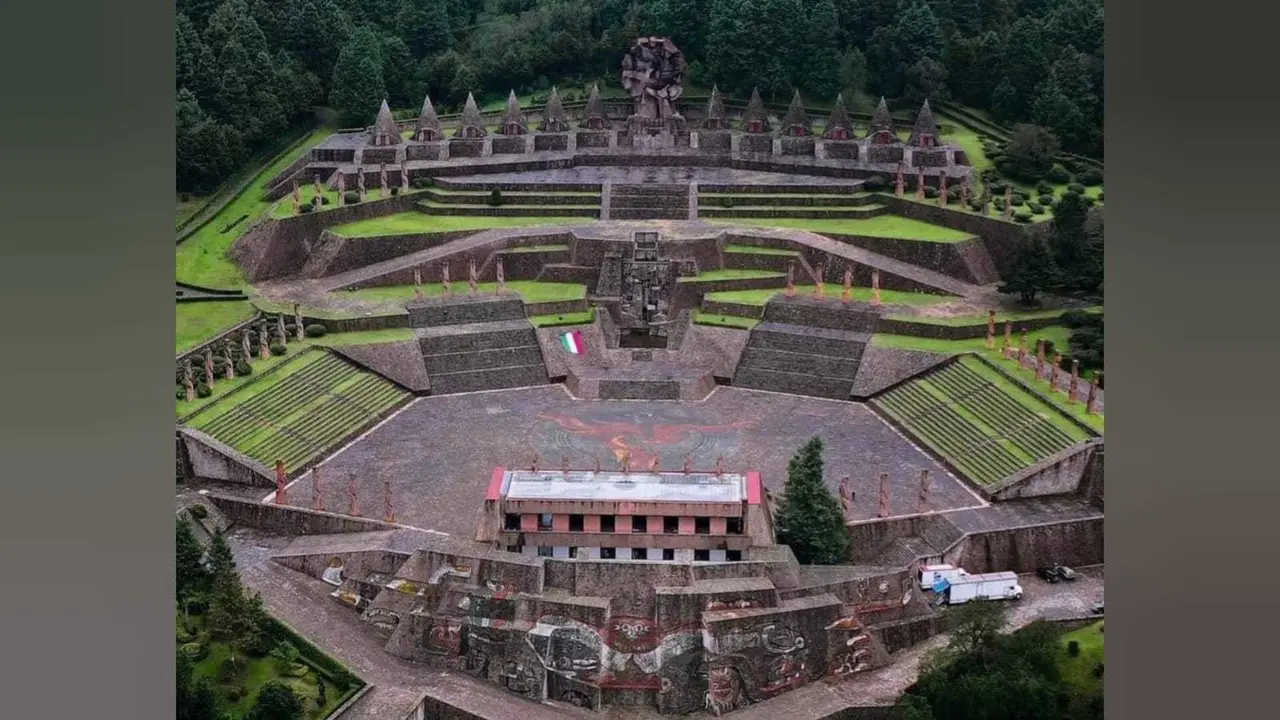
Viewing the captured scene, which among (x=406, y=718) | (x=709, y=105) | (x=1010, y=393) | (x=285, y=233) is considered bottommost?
(x=406, y=718)

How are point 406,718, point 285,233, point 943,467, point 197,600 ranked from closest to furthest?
point 406,718 → point 197,600 → point 943,467 → point 285,233

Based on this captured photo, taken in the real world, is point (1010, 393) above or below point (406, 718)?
above

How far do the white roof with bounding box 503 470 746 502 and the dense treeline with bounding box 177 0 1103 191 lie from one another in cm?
2908

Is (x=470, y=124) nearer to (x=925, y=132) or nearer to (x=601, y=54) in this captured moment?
(x=601, y=54)

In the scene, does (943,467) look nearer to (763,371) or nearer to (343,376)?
(763,371)

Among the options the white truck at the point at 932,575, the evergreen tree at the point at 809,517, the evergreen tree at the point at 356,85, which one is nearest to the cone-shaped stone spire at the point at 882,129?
the evergreen tree at the point at 356,85

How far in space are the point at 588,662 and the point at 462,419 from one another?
544 inches

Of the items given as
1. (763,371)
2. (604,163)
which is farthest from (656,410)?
(604,163)

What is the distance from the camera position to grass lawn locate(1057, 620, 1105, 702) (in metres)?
26.6

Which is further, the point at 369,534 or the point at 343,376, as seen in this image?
the point at 343,376

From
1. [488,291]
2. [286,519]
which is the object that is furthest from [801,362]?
[286,519]

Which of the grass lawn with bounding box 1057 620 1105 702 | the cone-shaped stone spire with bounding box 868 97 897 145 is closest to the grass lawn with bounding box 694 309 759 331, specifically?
the cone-shaped stone spire with bounding box 868 97 897 145

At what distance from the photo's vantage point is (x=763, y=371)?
148 ft

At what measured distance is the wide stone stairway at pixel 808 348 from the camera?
44.3m
